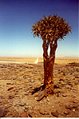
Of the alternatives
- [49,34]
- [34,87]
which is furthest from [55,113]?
[49,34]

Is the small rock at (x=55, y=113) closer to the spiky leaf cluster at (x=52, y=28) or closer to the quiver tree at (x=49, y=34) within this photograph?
the quiver tree at (x=49, y=34)

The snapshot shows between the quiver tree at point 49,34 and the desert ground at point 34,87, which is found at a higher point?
the quiver tree at point 49,34

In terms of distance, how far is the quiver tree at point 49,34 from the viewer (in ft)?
10.3

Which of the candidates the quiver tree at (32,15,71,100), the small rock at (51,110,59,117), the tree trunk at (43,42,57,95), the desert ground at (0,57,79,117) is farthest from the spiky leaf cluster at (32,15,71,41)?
the small rock at (51,110,59,117)

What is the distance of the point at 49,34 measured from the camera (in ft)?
10.3

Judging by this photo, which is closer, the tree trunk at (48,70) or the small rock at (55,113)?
the small rock at (55,113)

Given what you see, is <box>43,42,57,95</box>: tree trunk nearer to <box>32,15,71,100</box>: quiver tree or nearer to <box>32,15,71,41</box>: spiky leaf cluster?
<box>32,15,71,100</box>: quiver tree

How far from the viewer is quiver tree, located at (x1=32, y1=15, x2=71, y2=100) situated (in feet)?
10.3

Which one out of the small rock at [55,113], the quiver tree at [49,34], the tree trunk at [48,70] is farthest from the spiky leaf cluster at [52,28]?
the small rock at [55,113]

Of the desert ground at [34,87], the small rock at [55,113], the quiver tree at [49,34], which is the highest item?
the quiver tree at [49,34]

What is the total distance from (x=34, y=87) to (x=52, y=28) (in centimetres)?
69

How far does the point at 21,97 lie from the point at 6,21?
853 mm

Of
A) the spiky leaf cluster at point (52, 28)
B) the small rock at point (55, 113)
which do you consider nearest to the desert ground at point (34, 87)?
the small rock at point (55, 113)

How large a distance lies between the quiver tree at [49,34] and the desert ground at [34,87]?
0.06m
